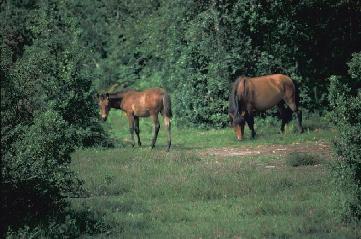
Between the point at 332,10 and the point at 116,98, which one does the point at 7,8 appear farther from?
the point at 332,10

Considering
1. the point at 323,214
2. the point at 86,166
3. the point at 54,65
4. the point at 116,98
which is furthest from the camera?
the point at 116,98

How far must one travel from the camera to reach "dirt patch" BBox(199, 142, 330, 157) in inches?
721

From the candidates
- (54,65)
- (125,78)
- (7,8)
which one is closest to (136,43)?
(125,78)

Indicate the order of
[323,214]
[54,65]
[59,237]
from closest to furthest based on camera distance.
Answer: [59,237] < [323,214] < [54,65]

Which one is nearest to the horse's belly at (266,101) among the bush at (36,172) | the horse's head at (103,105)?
the horse's head at (103,105)

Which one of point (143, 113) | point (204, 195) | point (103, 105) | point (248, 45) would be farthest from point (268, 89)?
point (204, 195)

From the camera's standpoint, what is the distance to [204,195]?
41.5 ft

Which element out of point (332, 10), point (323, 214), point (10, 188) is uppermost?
point (332, 10)

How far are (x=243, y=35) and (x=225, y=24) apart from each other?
34.5 inches

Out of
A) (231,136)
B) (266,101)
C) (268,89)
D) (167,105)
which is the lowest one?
(231,136)

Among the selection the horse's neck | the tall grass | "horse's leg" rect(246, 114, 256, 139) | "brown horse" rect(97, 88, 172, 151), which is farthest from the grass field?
"horse's leg" rect(246, 114, 256, 139)

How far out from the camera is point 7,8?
1293 inches

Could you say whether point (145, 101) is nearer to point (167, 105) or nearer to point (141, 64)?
point (167, 105)

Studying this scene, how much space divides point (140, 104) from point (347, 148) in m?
11.0
